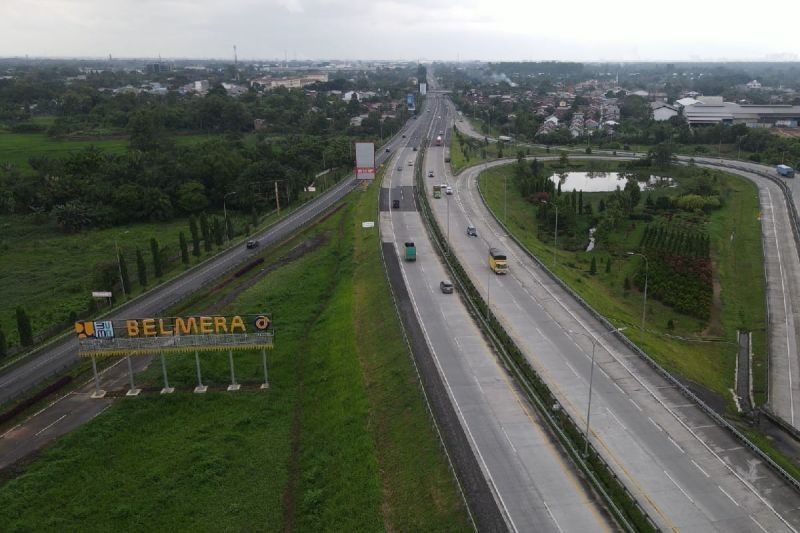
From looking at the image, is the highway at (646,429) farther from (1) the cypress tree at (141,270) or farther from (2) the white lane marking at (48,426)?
(1) the cypress tree at (141,270)

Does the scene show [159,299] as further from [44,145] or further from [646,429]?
[44,145]

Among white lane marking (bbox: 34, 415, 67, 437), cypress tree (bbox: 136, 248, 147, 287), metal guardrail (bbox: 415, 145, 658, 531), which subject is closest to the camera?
metal guardrail (bbox: 415, 145, 658, 531)

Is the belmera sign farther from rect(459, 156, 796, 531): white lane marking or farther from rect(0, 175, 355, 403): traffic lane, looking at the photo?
rect(459, 156, 796, 531): white lane marking

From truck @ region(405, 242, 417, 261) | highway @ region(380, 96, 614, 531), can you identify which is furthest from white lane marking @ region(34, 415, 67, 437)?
truck @ region(405, 242, 417, 261)

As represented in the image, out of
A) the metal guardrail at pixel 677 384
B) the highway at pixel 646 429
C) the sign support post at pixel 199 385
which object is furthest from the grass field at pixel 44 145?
the highway at pixel 646 429

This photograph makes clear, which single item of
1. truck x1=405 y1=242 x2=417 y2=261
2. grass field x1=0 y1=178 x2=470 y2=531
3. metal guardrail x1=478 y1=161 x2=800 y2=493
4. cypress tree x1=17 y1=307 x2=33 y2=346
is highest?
truck x1=405 y1=242 x2=417 y2=261

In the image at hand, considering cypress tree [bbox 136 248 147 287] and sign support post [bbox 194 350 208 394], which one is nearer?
sign support post [bbox 194 350 208 394]
